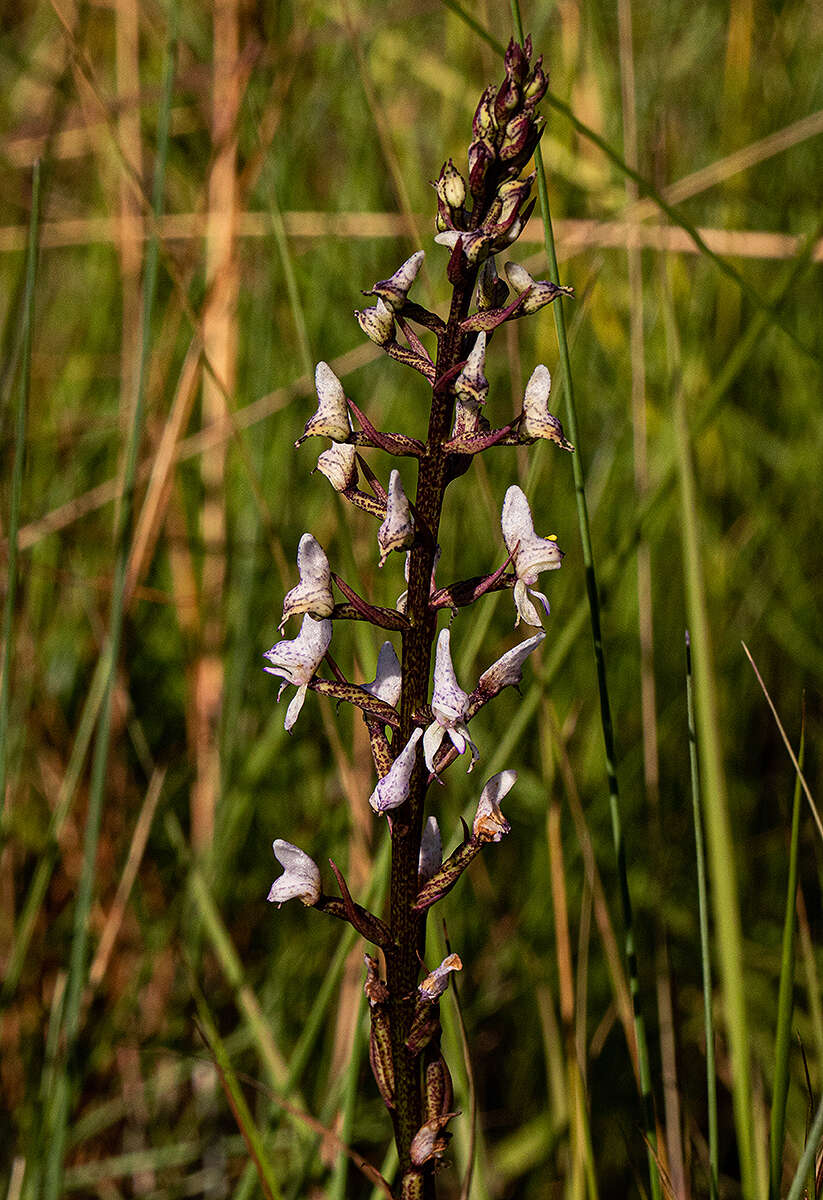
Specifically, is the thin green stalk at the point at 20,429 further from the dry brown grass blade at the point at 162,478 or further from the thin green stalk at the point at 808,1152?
the thin green stalk at the point at 808,1152

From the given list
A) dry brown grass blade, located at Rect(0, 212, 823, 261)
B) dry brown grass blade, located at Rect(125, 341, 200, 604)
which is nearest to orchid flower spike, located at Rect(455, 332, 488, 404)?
dry brown grass blade, located at Rect(0, 212, 823, 261)

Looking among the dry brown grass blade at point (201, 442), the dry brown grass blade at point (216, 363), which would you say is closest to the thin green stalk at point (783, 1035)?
the dry brown grass blade at point (216, 363)

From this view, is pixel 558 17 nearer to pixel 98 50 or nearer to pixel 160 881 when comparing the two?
pixel 98 50

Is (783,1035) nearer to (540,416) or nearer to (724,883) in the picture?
(724,883)

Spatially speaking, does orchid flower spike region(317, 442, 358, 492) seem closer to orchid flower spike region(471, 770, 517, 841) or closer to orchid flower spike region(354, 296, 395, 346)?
orchid flower spike region(354, 296, 395, 346)

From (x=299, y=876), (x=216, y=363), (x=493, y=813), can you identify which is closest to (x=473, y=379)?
(x=493, y=813)

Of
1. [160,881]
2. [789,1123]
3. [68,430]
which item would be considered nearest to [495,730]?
[160,881]
